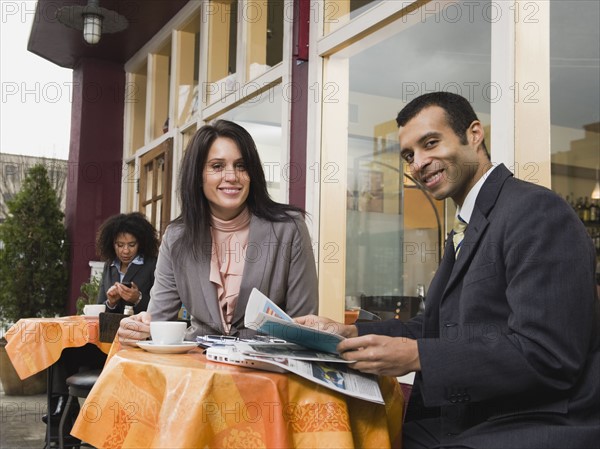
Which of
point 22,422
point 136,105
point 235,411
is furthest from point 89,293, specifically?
point 235,411

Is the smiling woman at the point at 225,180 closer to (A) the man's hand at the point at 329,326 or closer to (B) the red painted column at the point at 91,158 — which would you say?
(A) the man's hand at the point at 329,326

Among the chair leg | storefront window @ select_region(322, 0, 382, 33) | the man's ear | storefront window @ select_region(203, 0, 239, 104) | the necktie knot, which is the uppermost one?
storefront window @ select_region(203, 0, 239, 104)

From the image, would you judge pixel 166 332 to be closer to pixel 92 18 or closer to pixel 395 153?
pixel 92 18

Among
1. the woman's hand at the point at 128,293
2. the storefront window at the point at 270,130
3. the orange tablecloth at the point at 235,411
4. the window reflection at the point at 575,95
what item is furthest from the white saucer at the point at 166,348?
the window reflection at the point at 575,95

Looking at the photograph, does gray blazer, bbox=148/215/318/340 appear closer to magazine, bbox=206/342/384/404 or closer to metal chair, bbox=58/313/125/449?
metal chair, bbox=58/313/125/449

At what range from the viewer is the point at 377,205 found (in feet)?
26.2

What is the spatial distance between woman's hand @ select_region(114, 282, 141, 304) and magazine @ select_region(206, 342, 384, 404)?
105 inches

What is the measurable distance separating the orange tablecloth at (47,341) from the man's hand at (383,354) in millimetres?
2749

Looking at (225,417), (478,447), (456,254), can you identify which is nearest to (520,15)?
(456,254)

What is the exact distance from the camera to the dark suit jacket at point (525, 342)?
142 centimetres

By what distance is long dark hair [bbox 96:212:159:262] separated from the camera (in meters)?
5.05

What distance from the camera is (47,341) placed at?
13.1 ft

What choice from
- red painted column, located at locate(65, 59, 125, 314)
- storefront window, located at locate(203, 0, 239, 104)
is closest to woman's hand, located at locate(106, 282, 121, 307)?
storefront window, located at locate(203, 0, 239, 104)

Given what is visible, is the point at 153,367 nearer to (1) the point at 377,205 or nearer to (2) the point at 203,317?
(2) the point at 203,317
